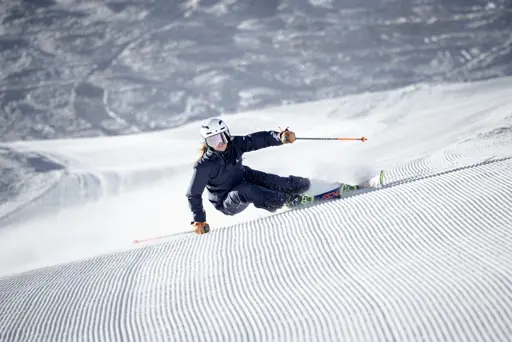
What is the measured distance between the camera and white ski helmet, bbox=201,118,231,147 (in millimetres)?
4684

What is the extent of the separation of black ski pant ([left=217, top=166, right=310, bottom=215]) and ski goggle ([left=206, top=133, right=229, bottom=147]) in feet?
1.52

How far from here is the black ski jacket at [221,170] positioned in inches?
187

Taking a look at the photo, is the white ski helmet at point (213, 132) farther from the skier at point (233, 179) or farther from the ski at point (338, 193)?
the ski at point (338, 193)

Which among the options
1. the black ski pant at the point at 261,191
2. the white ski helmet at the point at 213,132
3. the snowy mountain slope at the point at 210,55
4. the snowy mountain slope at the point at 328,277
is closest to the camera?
the snowy mountain slope at the point at 328,277

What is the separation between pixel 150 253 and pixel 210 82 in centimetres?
596

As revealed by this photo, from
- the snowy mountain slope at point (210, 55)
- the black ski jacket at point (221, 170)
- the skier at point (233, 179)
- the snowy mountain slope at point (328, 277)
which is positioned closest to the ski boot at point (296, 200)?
the skier at point (233, 179)

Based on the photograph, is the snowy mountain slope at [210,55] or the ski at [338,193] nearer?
the ski at [338,193]

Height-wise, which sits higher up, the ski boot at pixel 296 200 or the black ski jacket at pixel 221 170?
the black ski jacket at pixel 221 170

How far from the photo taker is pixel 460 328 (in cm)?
241

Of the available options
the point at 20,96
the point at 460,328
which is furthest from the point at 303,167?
the point at 20,96

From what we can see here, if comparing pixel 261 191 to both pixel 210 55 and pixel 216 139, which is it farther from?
pixel 210 55

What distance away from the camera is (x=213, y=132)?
184 inches

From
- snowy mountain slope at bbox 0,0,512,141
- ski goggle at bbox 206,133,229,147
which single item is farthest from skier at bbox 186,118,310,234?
snowy mountain slope at bbox 0,0,512,141

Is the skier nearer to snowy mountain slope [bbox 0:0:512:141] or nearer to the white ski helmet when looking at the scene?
the white ski helmet
